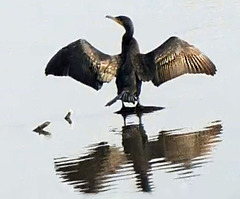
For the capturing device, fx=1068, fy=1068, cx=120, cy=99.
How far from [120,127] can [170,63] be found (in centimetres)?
170

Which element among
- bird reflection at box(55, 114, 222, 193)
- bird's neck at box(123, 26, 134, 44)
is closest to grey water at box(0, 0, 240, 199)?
bird reflection at box(55, 114, 222, 193)

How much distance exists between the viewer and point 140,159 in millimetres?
11344

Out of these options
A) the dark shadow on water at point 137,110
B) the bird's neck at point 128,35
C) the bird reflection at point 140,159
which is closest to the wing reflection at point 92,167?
the bird reflection at point 140,159

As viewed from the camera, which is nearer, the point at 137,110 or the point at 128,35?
the point at 137,110

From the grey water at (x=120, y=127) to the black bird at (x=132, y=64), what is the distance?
0.32 metres

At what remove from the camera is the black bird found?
14.5 metres

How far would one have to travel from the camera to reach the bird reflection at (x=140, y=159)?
411 inches

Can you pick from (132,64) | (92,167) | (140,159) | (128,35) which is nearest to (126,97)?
(132,64)

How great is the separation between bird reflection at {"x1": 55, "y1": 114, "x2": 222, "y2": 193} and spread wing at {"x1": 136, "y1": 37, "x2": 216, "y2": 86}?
5.74 ft

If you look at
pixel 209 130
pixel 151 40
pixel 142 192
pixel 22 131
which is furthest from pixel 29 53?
pixel 142 192

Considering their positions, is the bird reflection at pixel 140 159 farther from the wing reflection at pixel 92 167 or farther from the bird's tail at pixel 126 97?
the bird's tail at pixel 126 97

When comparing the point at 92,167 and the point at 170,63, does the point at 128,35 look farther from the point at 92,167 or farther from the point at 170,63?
the point at 92,167

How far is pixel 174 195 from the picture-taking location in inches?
374

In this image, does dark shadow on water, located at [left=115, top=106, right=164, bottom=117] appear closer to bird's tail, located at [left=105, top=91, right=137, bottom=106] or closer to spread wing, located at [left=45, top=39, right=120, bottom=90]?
bird's tail, located at [left=105, top=91, right=137, bottom=106]
